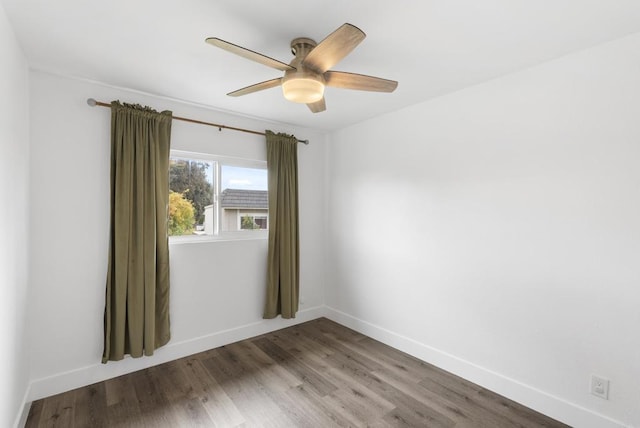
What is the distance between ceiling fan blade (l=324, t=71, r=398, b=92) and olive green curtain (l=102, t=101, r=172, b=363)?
5.62 ft

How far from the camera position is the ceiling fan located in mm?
1429

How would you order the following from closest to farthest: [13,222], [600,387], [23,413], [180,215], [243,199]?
[13,222]
[600,387]
[23,413]
[180,215]
[243,199]

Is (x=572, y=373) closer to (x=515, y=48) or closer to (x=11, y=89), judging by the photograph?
(x=515, y=48)

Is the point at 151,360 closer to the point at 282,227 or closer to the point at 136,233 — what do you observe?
the point at 136,233

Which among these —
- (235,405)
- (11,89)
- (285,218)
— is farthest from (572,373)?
(11,89)

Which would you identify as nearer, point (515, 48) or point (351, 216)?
point (515, 48)

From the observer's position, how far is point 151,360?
2.76 m

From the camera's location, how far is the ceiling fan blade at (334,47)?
1348 millimetres

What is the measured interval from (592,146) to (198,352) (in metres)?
3.61

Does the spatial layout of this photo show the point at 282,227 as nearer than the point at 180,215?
No

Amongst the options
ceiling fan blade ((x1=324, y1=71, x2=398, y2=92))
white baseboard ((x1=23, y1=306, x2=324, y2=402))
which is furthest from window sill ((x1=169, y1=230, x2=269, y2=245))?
ceiling fan blade ((x1=324, y1=71, x2=398, y2=92))

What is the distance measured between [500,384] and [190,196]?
315 cm

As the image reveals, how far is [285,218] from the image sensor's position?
3.54 metres

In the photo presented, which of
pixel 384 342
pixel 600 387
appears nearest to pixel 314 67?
pixel 600 387
